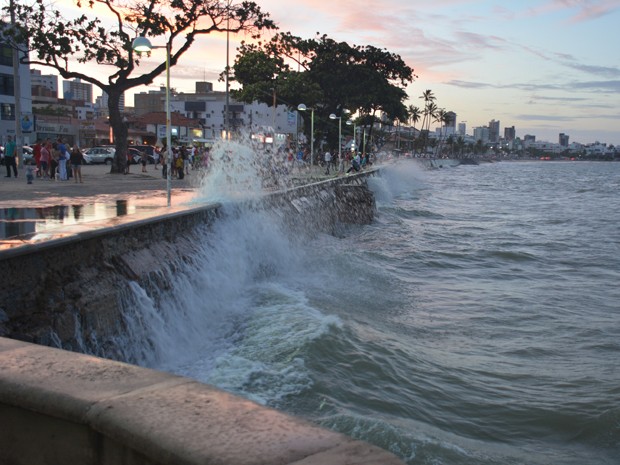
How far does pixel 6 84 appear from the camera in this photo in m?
49.8

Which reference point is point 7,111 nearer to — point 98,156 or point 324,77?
point 98,156

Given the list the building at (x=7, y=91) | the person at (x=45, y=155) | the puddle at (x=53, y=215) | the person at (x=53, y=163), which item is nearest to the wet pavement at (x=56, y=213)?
the puddle at (x=53, y=215)

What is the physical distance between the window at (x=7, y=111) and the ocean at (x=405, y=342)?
44.2 meters

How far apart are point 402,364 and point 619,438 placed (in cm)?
234

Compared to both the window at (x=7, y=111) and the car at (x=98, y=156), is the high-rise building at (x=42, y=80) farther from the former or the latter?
the car at (x=98, y=156)

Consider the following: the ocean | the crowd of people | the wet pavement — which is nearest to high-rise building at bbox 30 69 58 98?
the crowd of people

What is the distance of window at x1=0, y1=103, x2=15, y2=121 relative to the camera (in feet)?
164

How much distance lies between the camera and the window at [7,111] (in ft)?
164

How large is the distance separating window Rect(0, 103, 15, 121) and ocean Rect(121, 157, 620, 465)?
4419 centimetres

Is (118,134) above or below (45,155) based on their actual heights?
above

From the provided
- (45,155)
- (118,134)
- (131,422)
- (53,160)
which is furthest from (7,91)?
(131,422)

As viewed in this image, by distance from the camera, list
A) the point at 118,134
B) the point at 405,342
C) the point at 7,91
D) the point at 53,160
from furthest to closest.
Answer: the point at 7,91 < the point at 118,134 < the point at 53,160 < the point at 405,342

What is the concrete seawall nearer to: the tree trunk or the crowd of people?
the crowd of people

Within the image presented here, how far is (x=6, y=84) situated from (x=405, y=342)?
51566mm
